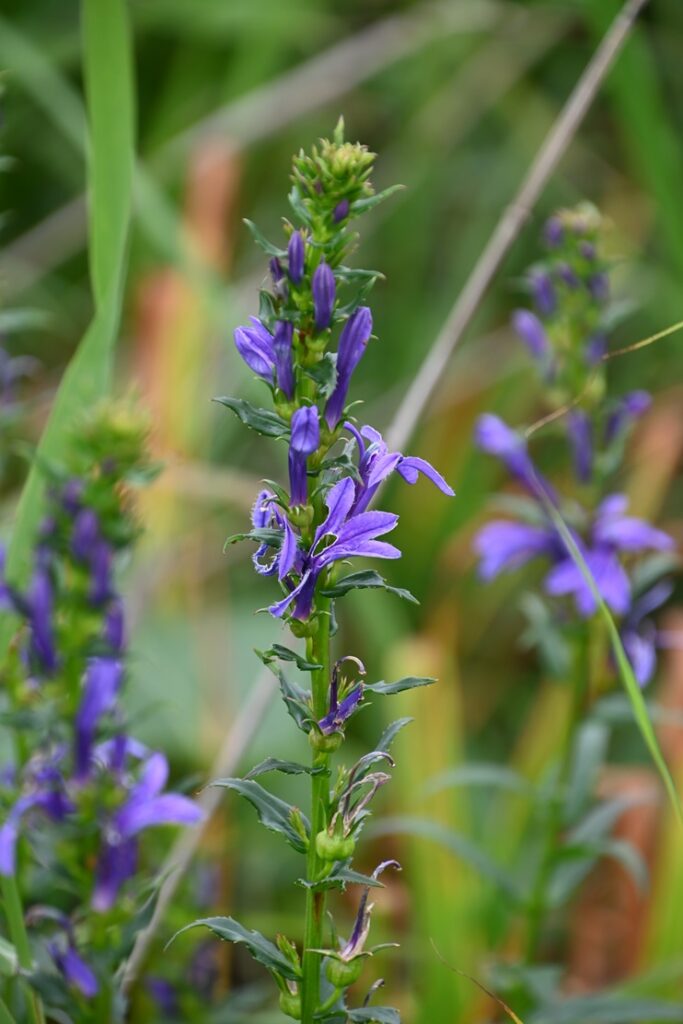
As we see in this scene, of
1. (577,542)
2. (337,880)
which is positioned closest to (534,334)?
(577,542)

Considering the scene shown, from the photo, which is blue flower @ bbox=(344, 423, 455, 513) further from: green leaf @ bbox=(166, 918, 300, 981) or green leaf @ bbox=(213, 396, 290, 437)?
green leaf @ bbox=(166, 918, 300, 981)

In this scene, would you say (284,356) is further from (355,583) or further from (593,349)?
(593,349)

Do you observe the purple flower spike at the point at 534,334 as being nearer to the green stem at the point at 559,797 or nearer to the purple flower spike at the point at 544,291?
the purple flower spike at the point at 544,291

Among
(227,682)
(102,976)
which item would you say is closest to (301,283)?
(102,976)

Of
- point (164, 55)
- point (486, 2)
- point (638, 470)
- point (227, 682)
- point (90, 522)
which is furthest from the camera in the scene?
point (164, 55)

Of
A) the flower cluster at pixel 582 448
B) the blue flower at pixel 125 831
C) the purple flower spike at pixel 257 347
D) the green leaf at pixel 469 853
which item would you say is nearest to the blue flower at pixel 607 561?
the flower cluster at pixel 582 448

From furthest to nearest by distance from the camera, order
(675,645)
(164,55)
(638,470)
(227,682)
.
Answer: (164,55)
(638,470)
(227,682)
(675,645)

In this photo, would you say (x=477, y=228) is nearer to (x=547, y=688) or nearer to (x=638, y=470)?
(x=638, y=470)
